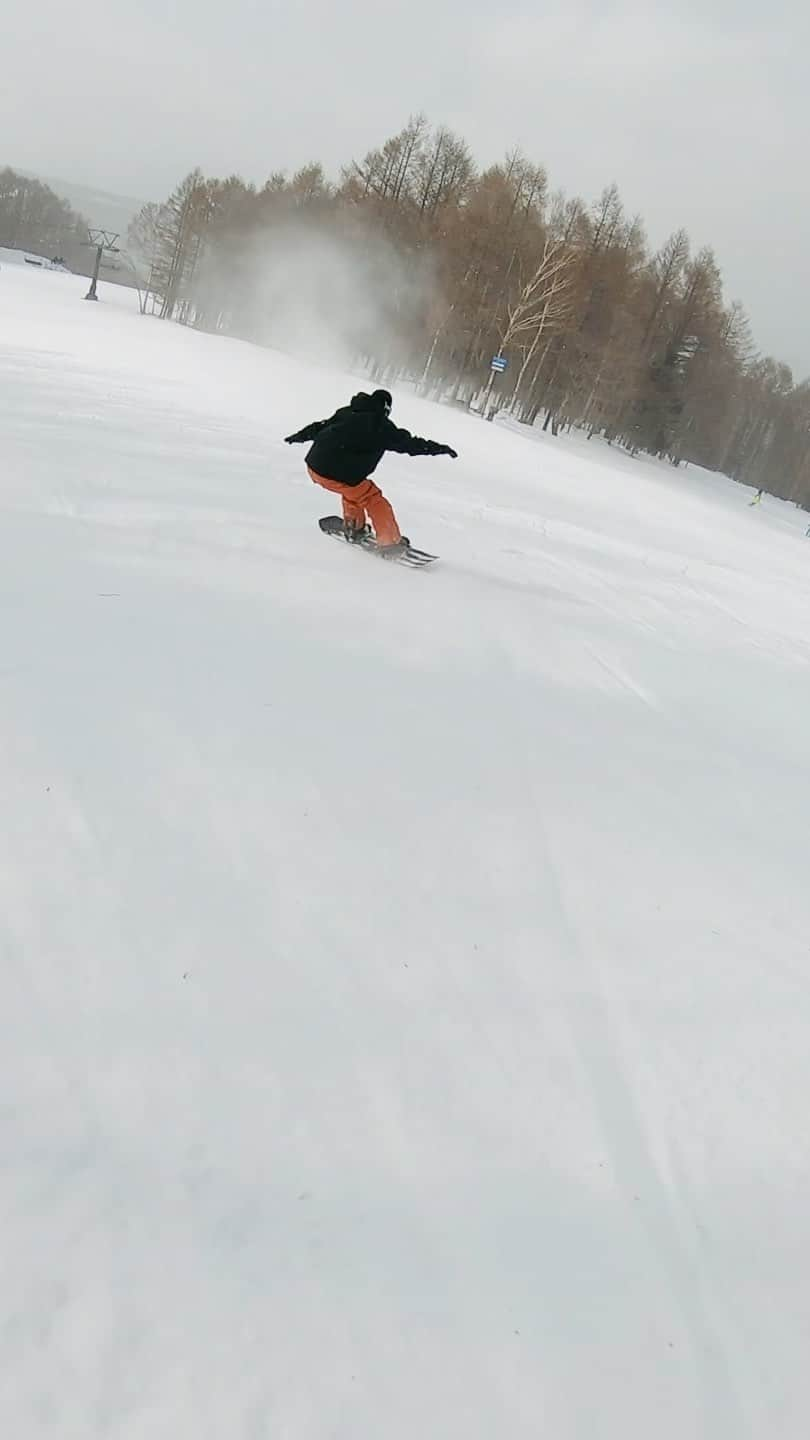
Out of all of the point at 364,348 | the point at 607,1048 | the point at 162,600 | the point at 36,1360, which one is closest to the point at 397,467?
the point at 162,600

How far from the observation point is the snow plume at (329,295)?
1374 inches

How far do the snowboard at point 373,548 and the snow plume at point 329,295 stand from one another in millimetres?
30880

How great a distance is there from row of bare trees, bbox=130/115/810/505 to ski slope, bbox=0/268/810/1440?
92.3 ft

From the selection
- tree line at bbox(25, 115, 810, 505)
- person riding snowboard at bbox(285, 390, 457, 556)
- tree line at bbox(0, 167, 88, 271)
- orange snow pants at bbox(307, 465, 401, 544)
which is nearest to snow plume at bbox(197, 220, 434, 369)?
tree line at bbox(25, 115, 810, 505)

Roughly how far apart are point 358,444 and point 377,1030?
5.04 meters

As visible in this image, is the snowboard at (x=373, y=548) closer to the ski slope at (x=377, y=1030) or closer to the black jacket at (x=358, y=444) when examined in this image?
the black jacket at (x=358, y=444)

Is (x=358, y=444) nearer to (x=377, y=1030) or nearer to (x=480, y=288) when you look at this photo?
(x=377, y=1030)

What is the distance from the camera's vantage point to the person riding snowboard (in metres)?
6.31

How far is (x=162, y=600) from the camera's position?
4625 mm

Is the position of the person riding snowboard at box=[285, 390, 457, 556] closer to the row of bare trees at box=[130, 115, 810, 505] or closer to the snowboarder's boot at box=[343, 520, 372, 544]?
the snowboarder's boot at box=[343, 520, 372, 544]

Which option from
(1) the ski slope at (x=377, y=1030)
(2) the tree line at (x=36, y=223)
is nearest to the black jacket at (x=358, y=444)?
(1) the ski slope at (x=377, y=1030)

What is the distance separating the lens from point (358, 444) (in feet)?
20.7

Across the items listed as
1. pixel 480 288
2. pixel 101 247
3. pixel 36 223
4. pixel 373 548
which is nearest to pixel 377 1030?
pixel 373 548

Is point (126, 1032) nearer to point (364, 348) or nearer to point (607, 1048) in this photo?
point (607, 1048)
